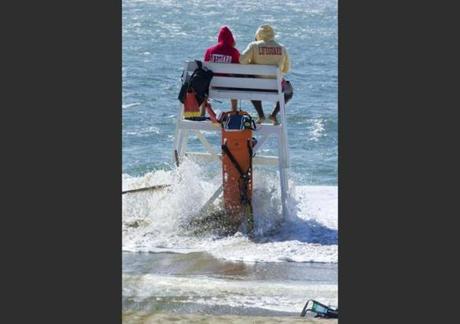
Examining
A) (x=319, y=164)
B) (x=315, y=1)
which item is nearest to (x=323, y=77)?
(x=319, y=164)

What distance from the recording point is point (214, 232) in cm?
948

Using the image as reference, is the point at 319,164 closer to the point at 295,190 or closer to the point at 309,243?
the point at 295,190

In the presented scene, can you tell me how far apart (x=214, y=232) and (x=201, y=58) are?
8259 mm

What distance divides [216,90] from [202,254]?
1280 millimetres

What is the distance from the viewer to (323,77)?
627 inches

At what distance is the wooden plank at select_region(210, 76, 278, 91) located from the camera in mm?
9609

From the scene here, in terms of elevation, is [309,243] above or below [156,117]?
below

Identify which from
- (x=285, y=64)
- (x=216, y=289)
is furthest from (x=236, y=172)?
(x=216, y=289)

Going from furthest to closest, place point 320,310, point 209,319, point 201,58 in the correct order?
point 201,58 < point 320,310 < point 209,319

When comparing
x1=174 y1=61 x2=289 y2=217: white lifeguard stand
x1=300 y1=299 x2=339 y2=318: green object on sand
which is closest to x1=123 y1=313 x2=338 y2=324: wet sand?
x1=300 y1=299 x2=339 y2=318: green object on sand

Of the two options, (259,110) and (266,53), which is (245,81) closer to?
(266,53)

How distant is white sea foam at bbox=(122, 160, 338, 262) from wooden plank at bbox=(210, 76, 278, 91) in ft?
2.21

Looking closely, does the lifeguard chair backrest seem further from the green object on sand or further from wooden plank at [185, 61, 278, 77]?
the green object on sand

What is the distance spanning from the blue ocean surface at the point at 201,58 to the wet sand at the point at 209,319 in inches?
129
